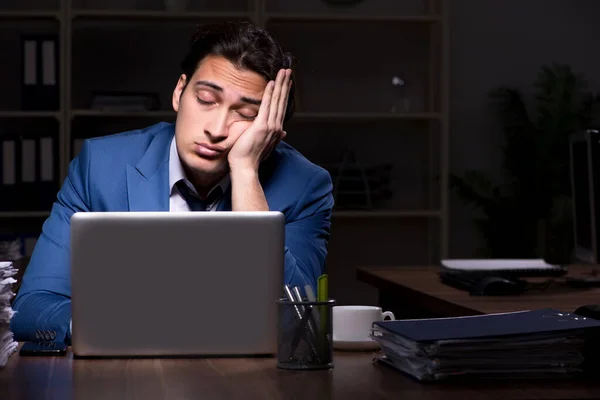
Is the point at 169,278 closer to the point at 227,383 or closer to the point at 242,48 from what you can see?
the point at 227,383

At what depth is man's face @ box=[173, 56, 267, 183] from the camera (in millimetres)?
2162

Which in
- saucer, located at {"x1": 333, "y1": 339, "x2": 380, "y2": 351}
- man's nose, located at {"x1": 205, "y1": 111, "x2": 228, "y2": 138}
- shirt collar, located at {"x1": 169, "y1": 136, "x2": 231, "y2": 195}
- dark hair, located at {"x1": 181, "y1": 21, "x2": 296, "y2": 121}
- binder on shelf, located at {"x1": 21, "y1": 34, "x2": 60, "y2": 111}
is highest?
binder on shelf, located at {"x1": 21, "y1": 34, "x2": 60, "y2": 111}

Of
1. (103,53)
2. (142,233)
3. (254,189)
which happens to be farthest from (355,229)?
(142,233)

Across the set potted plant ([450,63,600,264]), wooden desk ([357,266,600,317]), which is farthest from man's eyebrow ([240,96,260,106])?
potted plant ([450,63,600,264])

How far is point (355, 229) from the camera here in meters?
4.82

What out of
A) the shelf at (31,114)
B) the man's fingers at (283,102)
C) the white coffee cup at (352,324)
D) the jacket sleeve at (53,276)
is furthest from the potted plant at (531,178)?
the white coffee cup at (352,324)

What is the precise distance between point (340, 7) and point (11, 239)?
2.03 metres

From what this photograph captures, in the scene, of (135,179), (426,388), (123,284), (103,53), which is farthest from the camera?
(103,53)

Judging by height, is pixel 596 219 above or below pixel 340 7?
below

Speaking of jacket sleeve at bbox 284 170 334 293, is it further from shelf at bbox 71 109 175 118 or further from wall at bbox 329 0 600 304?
wall at bbox 329 0 600 304

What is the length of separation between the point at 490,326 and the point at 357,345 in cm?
25

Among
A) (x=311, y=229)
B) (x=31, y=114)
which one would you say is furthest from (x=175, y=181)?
(x=31, y=114)

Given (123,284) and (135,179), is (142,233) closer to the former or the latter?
(123,284)

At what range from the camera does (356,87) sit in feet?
15.6
